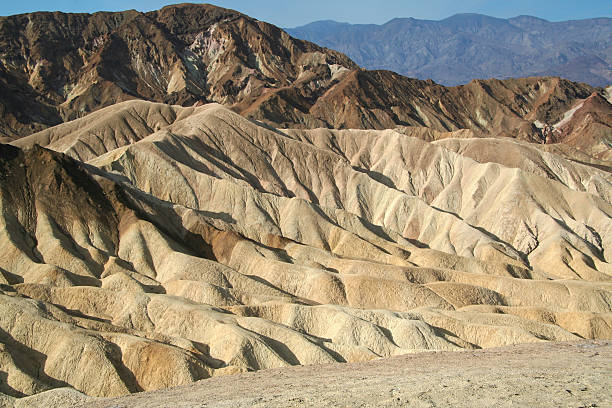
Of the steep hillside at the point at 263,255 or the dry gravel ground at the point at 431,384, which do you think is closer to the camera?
the dry gravel ground at the point at 431,384

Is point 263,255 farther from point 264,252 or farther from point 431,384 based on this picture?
point 431,384

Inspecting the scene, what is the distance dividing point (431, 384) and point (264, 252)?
4779 centimetres

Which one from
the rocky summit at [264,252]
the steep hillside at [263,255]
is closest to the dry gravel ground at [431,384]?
the rocky summit at [264,252]

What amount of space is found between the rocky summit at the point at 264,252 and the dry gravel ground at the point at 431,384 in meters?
6.54

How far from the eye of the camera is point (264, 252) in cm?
7394

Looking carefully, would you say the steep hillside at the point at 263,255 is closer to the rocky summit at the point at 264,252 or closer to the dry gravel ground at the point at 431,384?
the rocky summit at the point at 264,252

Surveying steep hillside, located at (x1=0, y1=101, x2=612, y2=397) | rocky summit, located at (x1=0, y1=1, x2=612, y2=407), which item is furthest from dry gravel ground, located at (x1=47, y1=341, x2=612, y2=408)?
steep hillside, located at (x1=0, y1=101, x2=612, y2=397)

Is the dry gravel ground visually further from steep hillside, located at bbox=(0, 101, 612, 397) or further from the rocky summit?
steep hillside, located at bbox=(0, 101, 612, 397)

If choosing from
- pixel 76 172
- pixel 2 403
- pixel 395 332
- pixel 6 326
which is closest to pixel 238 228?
pixel 76 172

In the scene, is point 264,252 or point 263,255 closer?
point 263,255

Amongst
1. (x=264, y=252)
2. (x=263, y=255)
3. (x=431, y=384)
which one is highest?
(x=264, y=252)

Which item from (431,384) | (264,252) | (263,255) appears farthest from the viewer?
(264,252)

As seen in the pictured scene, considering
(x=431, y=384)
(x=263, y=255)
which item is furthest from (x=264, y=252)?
(x=431, y=384)

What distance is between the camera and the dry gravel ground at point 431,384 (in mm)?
24938
